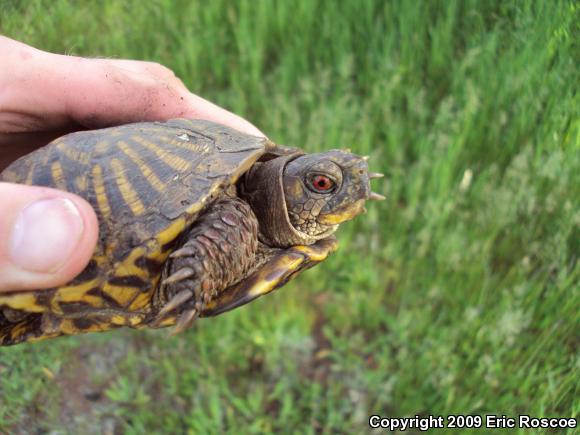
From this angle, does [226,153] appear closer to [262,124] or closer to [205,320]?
[205,320]

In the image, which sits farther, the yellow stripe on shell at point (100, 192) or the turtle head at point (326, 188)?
the turtle head at point (326, 188)

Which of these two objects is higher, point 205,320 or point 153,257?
point 153,257

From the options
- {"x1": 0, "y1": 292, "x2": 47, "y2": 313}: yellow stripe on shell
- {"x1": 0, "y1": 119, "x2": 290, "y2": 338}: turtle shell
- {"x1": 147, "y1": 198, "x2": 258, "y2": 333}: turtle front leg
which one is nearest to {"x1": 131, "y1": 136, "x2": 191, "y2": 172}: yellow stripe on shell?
{"x1": 0, "y1": 119, "x2": 290, "y2": 338}: turtle shell

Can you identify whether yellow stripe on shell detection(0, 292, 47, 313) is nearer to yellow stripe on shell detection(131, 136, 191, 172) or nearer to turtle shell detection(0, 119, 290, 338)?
turtle shell detection(0, 119, 290, 338)

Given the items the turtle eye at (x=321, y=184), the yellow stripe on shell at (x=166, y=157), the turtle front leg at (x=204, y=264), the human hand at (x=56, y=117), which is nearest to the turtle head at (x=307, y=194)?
the turtle eye at (x=321, y=184)

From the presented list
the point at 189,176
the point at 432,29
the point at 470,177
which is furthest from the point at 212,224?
the point at 432,29

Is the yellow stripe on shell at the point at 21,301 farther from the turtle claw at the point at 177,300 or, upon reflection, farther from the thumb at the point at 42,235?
the turtle claw at the point at 177,300

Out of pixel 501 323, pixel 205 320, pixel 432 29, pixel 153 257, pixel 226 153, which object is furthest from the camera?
pixel 432 29

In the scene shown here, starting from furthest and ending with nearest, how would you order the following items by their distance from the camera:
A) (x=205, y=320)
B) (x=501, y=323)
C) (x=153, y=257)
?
(x=205, y=320) → (x=501, y=323) → (x=153, y=257)
